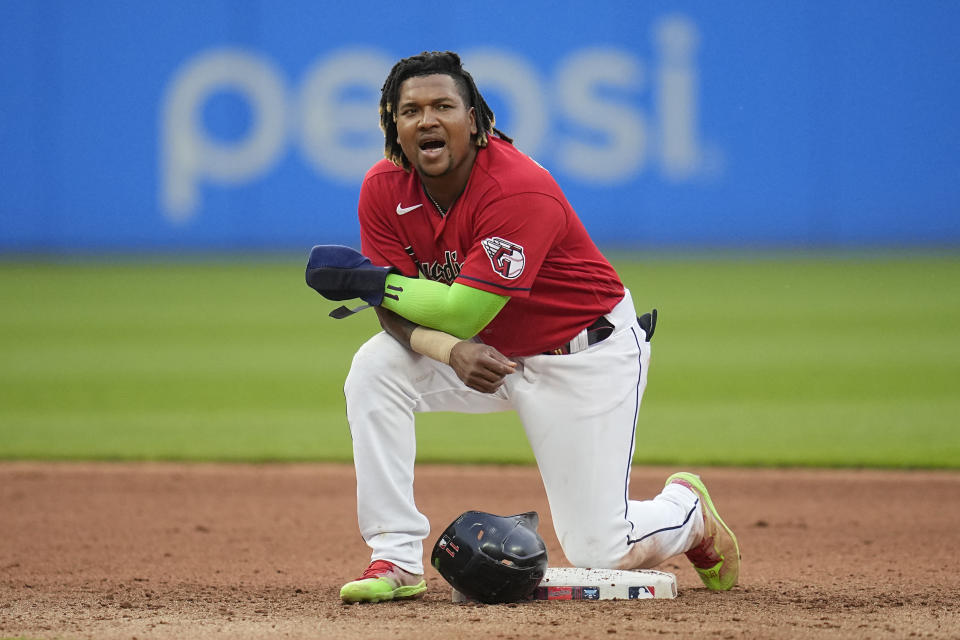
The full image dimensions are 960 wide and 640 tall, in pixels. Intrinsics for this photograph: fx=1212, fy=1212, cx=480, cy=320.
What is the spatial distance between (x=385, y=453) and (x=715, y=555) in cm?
126

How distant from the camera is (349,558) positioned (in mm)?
5121

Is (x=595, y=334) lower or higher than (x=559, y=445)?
higher

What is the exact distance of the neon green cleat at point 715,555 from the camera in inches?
170

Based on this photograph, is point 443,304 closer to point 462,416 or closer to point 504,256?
point 504,256

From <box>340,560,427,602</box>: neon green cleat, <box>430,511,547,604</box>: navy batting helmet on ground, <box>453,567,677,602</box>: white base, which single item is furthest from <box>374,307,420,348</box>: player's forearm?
<box>453,567,677,602</box>: white base

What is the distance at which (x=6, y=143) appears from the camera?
19891mm

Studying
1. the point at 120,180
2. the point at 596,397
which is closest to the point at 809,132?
the point at 120,180

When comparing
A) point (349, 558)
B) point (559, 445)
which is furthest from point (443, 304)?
point (349, 558)

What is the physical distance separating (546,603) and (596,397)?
0.71 metres

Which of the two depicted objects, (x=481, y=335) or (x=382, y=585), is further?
(x=481, y=335)

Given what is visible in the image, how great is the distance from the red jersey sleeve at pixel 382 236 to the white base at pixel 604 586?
3.73ft

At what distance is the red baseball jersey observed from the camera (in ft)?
12.8

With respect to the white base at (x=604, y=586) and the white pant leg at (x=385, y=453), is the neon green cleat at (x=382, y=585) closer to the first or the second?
the white pant leg at (x=385, y=453)

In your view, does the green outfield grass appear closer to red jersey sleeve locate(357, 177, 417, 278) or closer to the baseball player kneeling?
the baseball player kneeling
